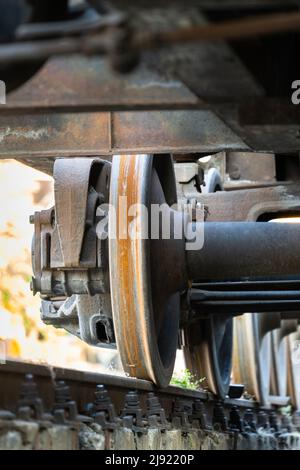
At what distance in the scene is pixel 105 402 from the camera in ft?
12.6

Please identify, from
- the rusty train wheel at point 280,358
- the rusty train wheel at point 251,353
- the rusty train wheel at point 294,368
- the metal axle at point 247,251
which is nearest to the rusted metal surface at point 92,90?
the metal axle at point 247,251

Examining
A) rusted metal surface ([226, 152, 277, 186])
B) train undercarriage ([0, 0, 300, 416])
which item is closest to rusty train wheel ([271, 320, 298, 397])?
train undercarriage ([0, 0, 300, 416])

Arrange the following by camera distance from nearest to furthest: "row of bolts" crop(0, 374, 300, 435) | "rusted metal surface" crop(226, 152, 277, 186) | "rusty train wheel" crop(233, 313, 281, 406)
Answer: "row of bolts" crop(0, 374, 300, 435) < "rusted metal surface" crop(226, 152, 277, 186) < "rusty train wheel" crop(233, 313, 281, 406)

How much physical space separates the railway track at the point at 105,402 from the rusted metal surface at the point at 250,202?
1100 millimetres

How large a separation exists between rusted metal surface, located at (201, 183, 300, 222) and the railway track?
3.61ft

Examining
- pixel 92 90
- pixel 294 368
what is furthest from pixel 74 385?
pixel 294 368

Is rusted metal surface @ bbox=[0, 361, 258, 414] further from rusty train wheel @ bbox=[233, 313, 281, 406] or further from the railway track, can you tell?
rusty train wheel @ bbox=[233, 313, 281, 406]

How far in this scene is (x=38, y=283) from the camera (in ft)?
16.3

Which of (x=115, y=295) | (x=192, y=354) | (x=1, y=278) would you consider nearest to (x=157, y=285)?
(x=115, y=295)

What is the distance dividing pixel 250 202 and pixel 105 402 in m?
2.24

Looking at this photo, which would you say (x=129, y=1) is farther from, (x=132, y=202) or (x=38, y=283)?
(x=38, y=283)

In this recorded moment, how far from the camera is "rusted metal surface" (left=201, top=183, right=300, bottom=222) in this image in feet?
18.4

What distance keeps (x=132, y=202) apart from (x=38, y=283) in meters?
0.69

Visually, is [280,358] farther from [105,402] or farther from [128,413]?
[105,402]
